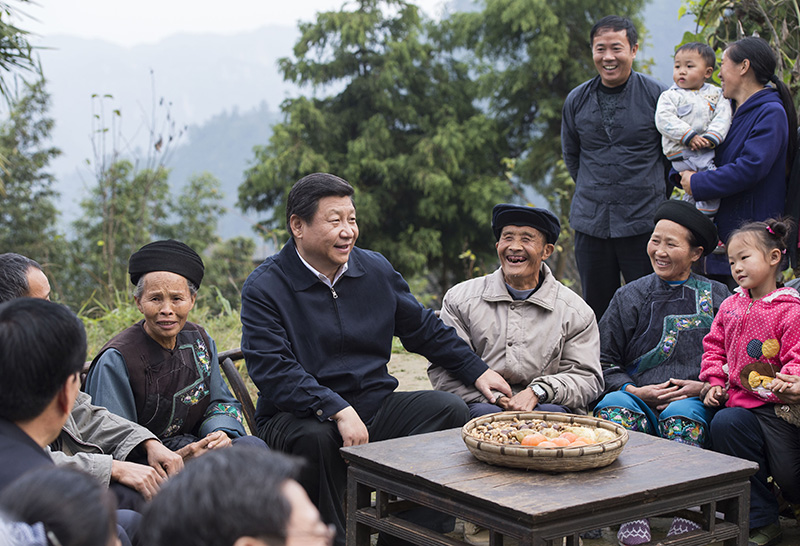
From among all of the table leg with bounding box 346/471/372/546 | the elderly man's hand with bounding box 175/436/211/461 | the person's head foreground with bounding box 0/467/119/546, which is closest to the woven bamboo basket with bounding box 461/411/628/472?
the table leg with bounding box 346/471/372/546

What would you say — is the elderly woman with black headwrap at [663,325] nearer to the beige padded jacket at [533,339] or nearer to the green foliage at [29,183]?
the beige padded jacket at [533,339]

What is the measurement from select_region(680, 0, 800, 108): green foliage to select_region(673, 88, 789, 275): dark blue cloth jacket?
3.42 feet

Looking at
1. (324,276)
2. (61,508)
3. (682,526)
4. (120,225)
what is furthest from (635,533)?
(120,225)

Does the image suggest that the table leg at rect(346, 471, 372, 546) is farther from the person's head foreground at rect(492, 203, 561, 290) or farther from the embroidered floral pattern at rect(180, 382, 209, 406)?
the person's head foreground at rect(492, 203, 561, 290)

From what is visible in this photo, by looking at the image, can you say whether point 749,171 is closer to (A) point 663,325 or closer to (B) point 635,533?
(A) point 663,325

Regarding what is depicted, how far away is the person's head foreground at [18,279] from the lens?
9.46 feet

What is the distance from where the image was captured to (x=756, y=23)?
17.6ft

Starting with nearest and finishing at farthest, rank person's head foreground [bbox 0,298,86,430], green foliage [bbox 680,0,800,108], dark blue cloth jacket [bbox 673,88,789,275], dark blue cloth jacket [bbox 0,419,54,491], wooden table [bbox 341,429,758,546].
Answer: dark blue cloth jacket [bbox 0,419,54,491] → person's head foreground [bbox 0,298,86,430] → wooden table [bbox 341,429,758,546] → dark blue cloth jacket [bbox 673,88,789,275] → green foliage [bbox 680,0,800,108]

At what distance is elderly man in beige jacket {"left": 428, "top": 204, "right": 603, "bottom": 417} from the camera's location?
3.76 m

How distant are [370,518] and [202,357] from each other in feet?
3.35

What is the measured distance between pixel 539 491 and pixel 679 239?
1784mm

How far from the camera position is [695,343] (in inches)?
149

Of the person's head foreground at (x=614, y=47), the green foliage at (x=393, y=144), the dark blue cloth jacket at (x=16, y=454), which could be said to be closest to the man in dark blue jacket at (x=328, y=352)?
the dark blue cloth jacket at (x=16, y=454)

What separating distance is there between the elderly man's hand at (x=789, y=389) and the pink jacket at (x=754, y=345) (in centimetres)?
5
